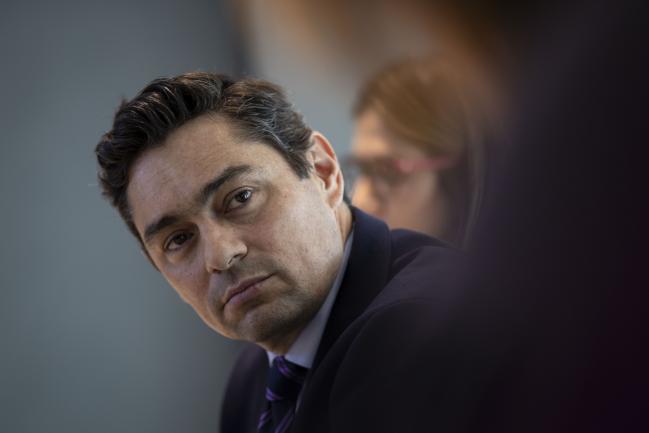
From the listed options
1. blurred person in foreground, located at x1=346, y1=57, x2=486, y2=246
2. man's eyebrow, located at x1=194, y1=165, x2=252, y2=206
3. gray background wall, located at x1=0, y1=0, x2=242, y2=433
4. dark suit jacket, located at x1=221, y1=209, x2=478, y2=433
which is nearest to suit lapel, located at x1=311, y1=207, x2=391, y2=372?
dark suit jacket, located at x1=221, y1=209, x2=478, y2=433

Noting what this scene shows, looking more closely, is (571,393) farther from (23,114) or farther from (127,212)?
(23,114)

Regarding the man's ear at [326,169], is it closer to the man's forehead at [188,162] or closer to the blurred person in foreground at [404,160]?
the man's forehead at [188,162]

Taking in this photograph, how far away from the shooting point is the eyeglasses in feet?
6.16

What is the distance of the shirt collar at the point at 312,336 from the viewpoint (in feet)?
3.67

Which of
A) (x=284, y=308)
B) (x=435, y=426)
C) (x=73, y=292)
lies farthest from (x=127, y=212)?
(x=73, y=292)

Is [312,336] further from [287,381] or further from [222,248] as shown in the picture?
[222,248]

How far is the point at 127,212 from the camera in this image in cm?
122

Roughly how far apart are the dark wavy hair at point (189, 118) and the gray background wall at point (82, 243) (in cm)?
136

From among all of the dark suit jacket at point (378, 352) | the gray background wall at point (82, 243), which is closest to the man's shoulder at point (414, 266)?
the dark suit jacket at point (378, 352)

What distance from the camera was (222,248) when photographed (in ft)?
3.43

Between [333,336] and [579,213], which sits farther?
[333,336]

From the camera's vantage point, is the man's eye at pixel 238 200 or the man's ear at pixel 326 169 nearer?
the man's eye at pixel 238 200

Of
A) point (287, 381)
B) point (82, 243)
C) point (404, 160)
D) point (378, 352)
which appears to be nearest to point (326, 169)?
point (287, 381)

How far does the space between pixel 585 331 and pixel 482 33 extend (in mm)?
132
